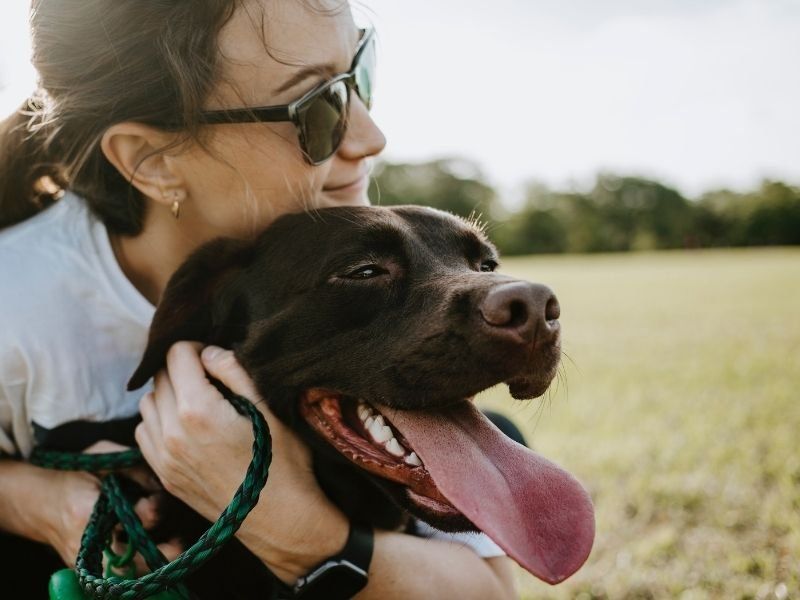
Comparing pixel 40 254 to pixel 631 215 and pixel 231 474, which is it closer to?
pixel 231 474

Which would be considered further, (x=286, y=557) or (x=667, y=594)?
(x=667, y=594)

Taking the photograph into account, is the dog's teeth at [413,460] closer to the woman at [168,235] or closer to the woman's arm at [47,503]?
the woman at [168,235]

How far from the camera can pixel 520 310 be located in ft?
6.19

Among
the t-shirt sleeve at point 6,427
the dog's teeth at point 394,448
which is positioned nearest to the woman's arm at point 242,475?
the dog's teeth at point 394,448

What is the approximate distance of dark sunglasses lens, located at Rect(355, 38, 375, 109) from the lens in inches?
111

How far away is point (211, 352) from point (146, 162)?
72 cm

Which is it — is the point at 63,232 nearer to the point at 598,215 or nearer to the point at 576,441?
the point at 576,441

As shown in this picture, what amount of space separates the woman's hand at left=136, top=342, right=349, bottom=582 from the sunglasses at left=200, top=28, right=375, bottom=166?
0.87 m

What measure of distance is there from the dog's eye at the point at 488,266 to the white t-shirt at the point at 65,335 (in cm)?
105

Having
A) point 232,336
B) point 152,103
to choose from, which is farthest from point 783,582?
point 152,103

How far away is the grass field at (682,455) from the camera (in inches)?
139

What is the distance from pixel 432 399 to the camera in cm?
200

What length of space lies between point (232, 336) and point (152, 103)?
863mm

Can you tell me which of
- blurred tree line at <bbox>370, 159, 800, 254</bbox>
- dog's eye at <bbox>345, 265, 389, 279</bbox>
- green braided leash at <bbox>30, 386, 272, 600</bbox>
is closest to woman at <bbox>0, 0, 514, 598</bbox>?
green braided leash at <bbox>30, 386, 272, 600</bbox>
